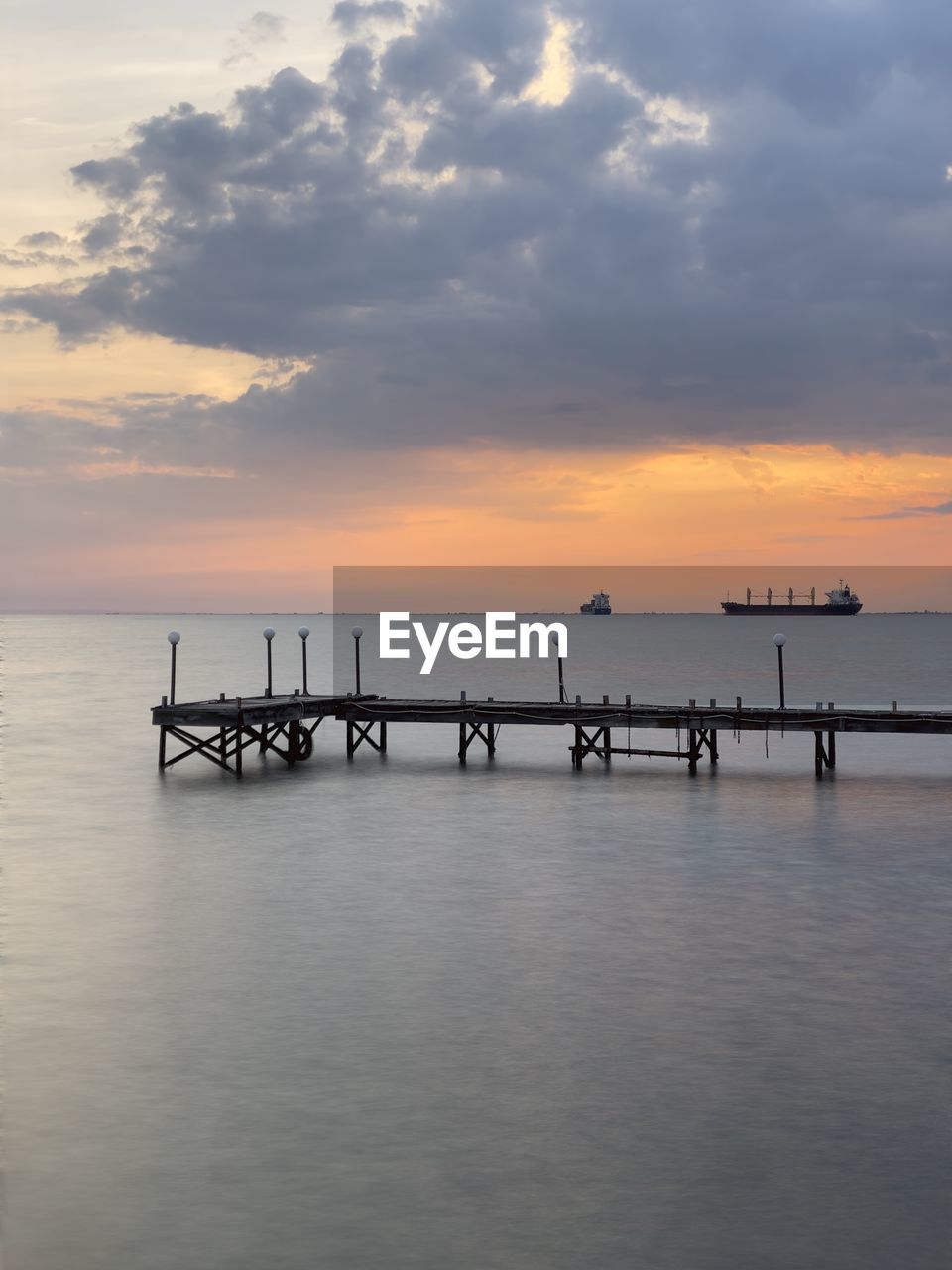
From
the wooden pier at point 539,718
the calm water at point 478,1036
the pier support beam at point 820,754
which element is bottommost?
the calm water at point 478,1036

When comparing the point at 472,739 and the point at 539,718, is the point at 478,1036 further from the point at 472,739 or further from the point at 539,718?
the point at 472,739

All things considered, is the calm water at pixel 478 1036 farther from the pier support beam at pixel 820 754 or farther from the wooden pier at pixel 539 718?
the pier support beam at pixel 820 754

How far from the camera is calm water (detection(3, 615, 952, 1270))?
34.5 feet

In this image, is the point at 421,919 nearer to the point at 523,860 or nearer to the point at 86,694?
the point at 523,860

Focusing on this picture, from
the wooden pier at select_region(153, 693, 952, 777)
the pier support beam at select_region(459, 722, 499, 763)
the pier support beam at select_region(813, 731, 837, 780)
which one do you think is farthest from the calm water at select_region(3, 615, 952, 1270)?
the pier support beam at select_region(459, 722, 499, 763)

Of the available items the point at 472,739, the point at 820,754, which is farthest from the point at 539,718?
the point at 820,754

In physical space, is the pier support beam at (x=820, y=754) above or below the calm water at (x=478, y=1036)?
above

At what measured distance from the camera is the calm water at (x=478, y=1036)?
10523 mm

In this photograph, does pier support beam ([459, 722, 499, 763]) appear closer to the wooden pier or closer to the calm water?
the wooden pier

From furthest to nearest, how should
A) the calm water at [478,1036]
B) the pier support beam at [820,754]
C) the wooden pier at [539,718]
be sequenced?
the pier support beam at [820,754] → the wooden pier at [539,718] → the calm water at [478,1036]

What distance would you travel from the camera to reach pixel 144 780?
41812 mm

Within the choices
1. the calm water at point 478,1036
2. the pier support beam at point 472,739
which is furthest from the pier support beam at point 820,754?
the pier support beam at point 472,739

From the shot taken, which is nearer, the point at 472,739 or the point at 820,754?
the point at 820,754

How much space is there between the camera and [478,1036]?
15.3m
